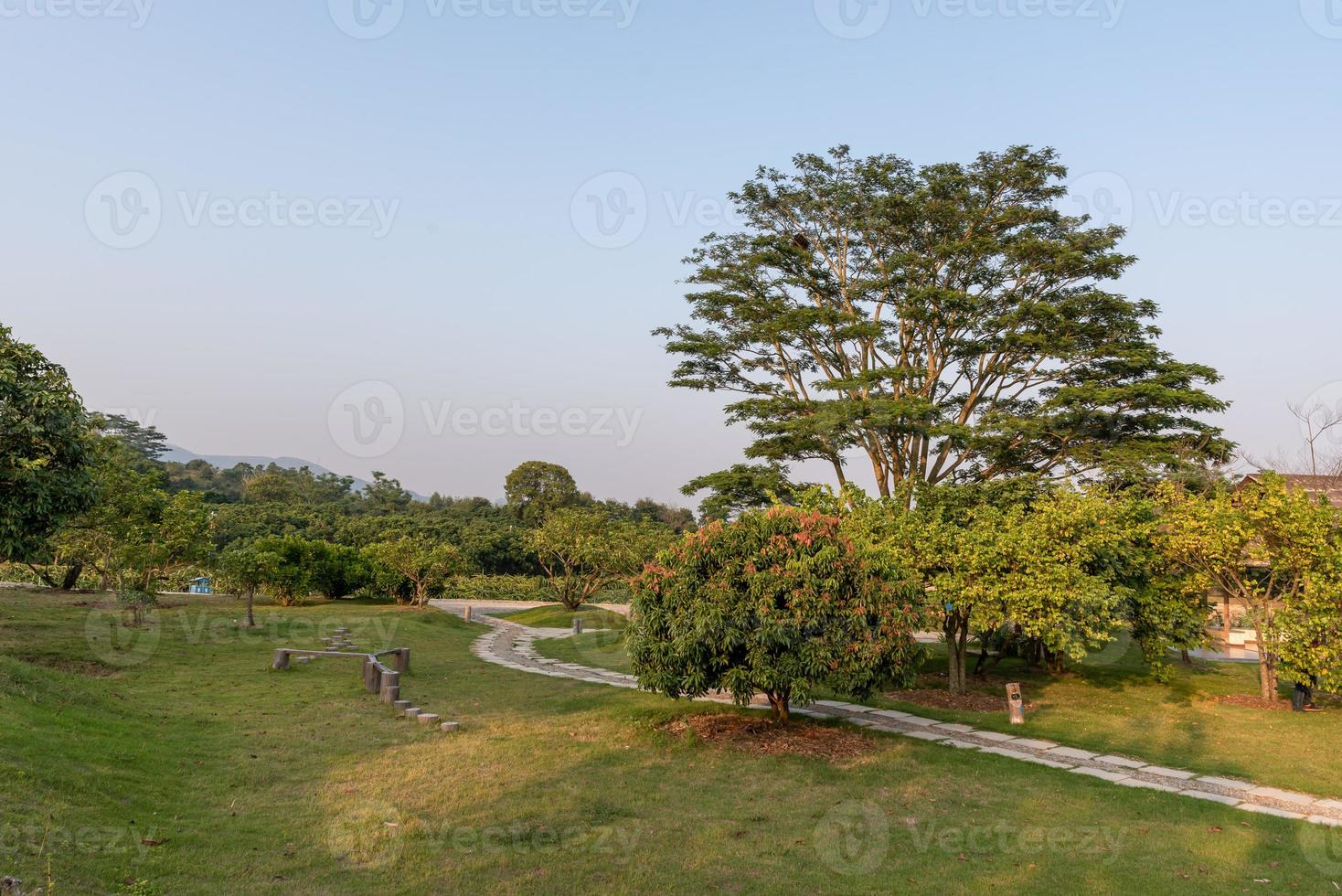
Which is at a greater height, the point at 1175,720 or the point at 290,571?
the point at 290,571

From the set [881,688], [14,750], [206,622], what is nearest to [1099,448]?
[881,688]

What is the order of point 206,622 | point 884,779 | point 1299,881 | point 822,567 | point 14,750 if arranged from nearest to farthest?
point 1299,881 → point 14,750 → point 884,779 → point 822,567 → point 206,622

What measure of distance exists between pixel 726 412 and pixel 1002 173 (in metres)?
9.20

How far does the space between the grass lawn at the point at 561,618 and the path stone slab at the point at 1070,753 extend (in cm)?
1569

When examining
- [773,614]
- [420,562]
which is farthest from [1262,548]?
[420,562]

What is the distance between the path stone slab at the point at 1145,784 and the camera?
8.56m

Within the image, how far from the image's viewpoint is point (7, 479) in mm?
8750

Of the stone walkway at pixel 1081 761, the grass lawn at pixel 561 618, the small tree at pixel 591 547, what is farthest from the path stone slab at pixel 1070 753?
the small tree at pixel 591 547

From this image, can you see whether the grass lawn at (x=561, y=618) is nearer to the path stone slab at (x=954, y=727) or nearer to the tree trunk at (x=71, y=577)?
the tree trunk at (x=71, y=577)

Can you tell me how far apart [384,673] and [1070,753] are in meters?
10.1

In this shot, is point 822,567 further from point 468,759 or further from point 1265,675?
point 1265,675

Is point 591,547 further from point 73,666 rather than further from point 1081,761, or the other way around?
point 1081,761

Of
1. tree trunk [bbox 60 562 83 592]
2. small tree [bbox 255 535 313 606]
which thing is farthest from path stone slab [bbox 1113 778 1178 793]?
tree trunk [bbox 60 562 83 592]

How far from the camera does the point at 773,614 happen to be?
9539 millimetres
